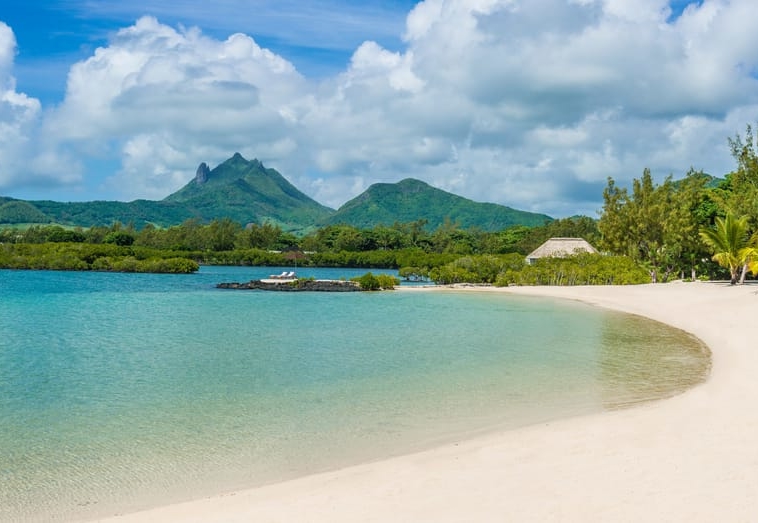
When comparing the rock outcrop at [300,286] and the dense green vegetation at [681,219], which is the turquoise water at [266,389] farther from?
the rock outcrop at [300,286]

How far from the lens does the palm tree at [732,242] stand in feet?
96.9

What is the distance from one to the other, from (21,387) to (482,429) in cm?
897

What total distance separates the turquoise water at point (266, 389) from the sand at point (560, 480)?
698 millimetres

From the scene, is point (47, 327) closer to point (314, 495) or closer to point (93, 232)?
point (314, 495)

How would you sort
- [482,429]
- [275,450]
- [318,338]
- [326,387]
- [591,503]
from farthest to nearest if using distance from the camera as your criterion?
[318,338] < [326,387] < [482,429] < [275,450] < [591,503]

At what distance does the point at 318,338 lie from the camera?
19141 mm

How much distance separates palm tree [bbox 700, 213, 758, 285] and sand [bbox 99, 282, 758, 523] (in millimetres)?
23586

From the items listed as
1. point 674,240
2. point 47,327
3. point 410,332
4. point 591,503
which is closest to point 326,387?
point 591,503

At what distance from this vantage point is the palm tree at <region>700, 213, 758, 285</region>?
29.5 meters

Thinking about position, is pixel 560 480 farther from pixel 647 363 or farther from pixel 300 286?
pixel 300 286

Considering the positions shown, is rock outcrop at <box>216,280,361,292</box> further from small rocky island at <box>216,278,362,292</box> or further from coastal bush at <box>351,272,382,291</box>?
coastal bush at <box>351,272,382,291</box>

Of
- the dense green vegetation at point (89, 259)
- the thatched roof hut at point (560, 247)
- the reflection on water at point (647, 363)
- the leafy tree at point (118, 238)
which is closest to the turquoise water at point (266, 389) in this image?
the reflection on water at point (647, 363)

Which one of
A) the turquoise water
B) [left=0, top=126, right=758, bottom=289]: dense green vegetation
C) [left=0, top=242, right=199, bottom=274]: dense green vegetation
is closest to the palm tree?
[left=0, top=126, right=758, bottom=289]: dense green vegetation

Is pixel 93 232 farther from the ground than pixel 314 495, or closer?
farther from the ground
